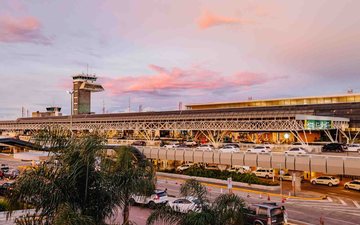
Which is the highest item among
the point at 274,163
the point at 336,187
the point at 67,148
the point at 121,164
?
the point at 67,148

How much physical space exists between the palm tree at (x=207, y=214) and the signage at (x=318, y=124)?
2292 inches

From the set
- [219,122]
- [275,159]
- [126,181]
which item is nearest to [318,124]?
[219,122]

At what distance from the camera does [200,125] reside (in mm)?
81562

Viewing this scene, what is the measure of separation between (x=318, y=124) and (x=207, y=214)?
214 ft

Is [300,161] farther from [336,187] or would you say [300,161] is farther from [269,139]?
[269,139]

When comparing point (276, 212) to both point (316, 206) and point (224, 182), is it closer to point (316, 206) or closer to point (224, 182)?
point (316, 206)

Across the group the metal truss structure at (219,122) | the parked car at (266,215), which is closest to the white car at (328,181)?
the metal truss structure at (219,122)

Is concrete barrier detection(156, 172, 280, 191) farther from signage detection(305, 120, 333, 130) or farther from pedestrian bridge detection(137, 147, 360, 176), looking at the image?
signage detection(305, 120, 333, 130)

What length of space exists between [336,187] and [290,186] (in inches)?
240

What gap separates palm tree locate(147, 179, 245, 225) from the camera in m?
11.4

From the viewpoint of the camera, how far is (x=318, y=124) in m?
70.1

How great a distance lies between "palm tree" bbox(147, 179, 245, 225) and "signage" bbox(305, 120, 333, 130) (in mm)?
58225

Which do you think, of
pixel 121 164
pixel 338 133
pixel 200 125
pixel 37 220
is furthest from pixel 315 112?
pixel 37 220

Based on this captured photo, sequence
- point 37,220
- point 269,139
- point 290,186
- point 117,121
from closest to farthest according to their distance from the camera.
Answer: point 37,220
point 290,186
point 269,139
point 117,121
